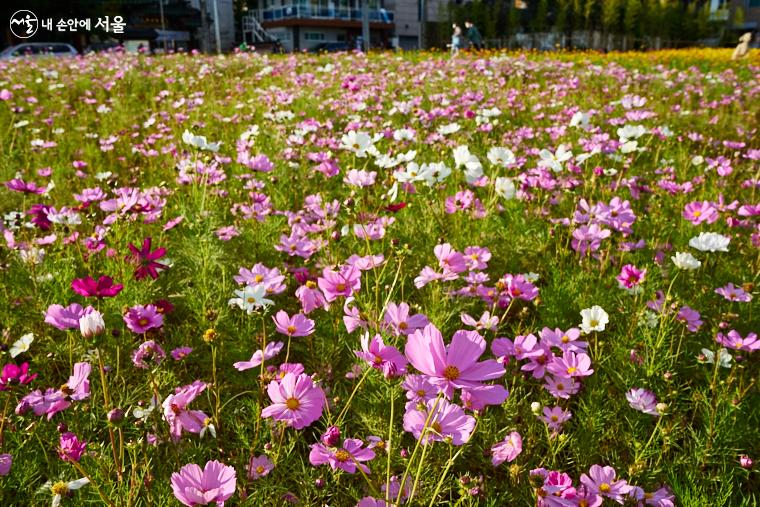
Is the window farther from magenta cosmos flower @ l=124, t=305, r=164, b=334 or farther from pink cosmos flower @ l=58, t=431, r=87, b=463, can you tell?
pink cosmos flower @ l=58, t=431, r=87, b=463

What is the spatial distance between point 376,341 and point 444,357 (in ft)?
0.65

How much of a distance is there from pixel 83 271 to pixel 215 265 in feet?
1.50

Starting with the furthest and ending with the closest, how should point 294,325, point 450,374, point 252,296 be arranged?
point 252,296 < point 294,325 < point 450,374

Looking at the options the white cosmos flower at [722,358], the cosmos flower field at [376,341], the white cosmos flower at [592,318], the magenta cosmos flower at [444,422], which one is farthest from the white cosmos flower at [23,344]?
the white cosmos flower at [722,358]

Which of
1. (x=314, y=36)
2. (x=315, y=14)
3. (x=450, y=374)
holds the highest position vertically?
(x=315, y=14)

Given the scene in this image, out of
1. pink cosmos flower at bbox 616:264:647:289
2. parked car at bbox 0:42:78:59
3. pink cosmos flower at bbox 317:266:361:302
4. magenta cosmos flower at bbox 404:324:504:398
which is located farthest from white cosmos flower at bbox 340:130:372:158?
parked car at bbox 0:42:78:59

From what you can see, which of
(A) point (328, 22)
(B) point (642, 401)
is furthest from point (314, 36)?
(B) point (642, 401)

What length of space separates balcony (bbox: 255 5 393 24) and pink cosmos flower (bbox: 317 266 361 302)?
100.0 ft

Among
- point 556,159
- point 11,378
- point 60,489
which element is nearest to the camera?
point 60,489

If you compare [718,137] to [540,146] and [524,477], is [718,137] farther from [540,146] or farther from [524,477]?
[524,477]

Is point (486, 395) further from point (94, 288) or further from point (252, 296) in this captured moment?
point (94, 288)

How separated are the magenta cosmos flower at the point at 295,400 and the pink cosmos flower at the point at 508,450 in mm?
375

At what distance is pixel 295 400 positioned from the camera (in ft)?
2.93

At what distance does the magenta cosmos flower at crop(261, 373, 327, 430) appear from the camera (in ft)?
2.90
